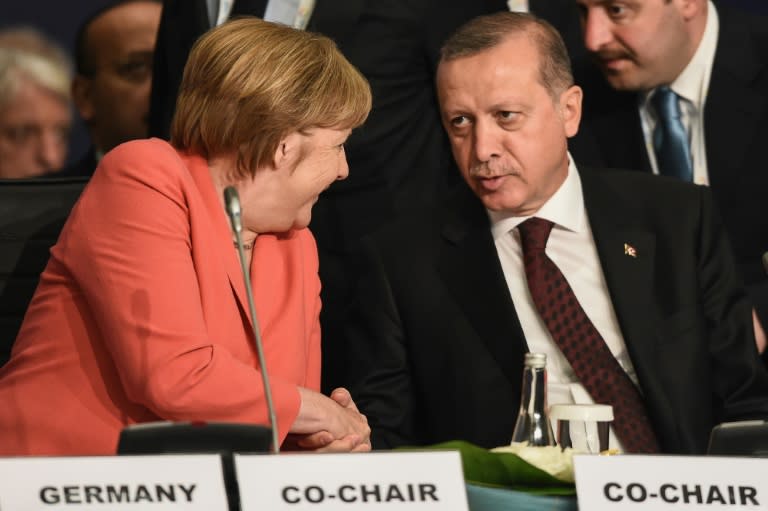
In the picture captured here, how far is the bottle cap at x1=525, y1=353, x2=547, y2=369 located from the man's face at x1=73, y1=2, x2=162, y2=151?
240cm

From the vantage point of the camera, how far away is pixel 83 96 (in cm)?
411

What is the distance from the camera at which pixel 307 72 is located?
7.04ft

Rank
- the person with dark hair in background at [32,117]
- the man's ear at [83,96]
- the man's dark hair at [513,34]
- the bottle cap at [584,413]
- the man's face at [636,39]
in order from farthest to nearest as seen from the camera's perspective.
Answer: the person with dark hair in background at [32,117] < the man's ear at [83,96] < the man's face at [636,39] < the man's dark hair at [513,34] < the bottle cap at [584,413]

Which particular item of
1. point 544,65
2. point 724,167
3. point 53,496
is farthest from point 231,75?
point 724,167

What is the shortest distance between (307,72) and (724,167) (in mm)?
1255

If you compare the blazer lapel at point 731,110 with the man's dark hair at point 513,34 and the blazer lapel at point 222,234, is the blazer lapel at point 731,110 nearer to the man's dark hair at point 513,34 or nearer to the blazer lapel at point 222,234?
the man's dark hair at point 513,34

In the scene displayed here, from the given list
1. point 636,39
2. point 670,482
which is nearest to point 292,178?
point 670,482

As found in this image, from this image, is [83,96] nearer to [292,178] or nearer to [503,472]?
[292,178]

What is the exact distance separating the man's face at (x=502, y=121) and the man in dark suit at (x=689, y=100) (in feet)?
1.56

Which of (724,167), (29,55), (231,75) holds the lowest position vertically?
(29,55)

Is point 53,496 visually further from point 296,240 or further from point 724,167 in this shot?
point 724,167

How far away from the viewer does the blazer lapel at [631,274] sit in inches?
96.4

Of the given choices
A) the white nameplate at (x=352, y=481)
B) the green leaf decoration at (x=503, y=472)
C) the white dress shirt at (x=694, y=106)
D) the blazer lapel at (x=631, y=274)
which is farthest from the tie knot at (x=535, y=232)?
the white nameplate at (x=352, y=481)

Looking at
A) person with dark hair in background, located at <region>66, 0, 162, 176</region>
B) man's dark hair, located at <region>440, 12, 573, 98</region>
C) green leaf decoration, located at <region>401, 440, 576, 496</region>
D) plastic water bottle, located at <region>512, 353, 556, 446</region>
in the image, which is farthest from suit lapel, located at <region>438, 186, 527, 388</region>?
person with dark hair in background, located at <region>66, 0, 162, 176</region>
